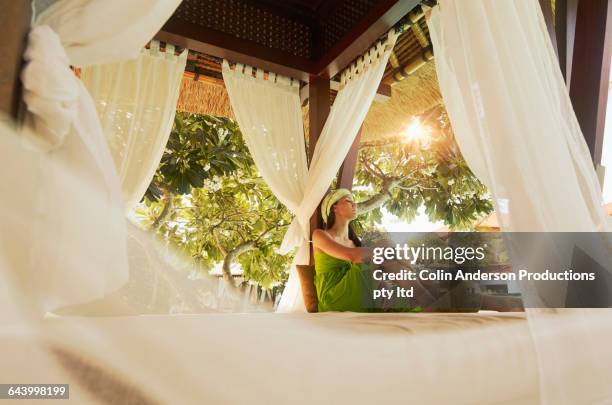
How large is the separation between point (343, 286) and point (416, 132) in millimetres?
2697

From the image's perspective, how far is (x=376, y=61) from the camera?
2561mm

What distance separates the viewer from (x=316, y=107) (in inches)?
117

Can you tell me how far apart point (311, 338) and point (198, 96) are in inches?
107

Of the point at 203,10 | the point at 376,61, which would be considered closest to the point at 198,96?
the point at 203,10

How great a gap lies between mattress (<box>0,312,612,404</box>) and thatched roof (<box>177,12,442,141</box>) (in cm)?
230

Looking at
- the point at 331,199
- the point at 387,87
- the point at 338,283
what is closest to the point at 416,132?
the point at 387,87

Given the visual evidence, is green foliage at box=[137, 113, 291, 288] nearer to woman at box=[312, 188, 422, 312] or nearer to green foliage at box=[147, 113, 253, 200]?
green foliage at box=[147, 113, 253, 200]

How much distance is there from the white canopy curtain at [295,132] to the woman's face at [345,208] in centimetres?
18

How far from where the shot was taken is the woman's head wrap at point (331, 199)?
257cm

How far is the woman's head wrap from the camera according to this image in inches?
101

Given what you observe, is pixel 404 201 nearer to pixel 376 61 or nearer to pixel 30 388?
pixel 376 61

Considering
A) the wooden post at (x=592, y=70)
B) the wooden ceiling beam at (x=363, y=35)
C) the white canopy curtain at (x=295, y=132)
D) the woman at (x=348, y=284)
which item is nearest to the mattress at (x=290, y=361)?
the wooden post at (x=592, y=70)

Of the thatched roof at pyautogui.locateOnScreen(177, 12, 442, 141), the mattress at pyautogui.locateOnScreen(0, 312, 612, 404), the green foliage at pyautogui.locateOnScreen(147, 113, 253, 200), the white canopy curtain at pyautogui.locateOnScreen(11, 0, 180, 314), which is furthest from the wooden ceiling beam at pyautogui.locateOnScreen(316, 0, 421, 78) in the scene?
the mattress at pyautogui.locateOnScreen(0, 312, 612, 404)

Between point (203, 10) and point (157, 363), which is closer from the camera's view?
point (157, 363)
